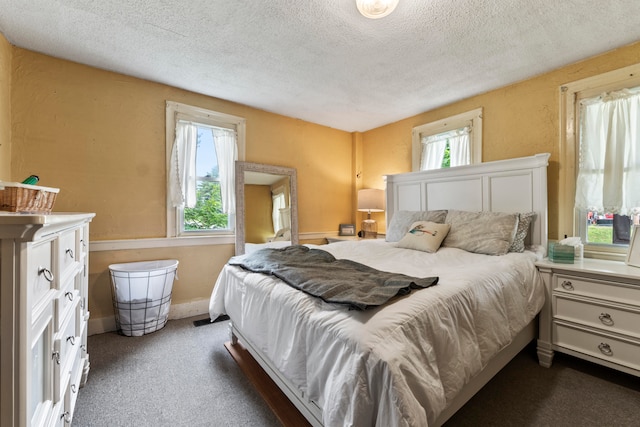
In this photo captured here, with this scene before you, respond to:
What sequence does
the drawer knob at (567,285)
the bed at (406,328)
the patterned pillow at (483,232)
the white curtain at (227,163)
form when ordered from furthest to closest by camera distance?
the white curtain at (227,163) → the patterned pillow at (483,232) → the drawer knob at (567,285) → the bed at (406,328)

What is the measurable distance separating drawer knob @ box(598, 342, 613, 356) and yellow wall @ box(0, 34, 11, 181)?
13.7 ft

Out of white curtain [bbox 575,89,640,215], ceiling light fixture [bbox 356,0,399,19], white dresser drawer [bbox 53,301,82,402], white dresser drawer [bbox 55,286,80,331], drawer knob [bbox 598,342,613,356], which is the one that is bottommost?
drawer knob [bbox 598,342,613,356]

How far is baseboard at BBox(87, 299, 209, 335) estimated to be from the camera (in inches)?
93.3

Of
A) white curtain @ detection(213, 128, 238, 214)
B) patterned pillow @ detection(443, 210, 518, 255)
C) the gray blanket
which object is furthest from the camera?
white curtain @ detection(213, 128, 238, 214)

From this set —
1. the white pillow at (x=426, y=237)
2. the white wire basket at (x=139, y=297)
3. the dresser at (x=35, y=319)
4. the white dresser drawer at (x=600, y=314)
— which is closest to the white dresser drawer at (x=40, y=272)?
the dresser at (x=35, y=319)

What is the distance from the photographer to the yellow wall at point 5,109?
6.33 ft

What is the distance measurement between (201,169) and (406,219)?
229cm

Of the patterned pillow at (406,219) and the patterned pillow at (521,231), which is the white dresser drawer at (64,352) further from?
the patterned pillow at (521,231)

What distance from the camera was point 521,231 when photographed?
224 cm

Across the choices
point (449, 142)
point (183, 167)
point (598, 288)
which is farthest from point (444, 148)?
point (183, 167)

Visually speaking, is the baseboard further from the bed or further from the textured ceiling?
the textured ceiling

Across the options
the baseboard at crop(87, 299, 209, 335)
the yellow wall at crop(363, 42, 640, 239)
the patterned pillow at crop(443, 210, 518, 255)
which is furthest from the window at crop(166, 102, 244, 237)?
A: the yellow wall at crop(363, 42, 640, 239)

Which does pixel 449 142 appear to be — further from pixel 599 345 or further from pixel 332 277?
pixel 332 277

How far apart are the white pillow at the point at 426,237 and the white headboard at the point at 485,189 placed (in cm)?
58
